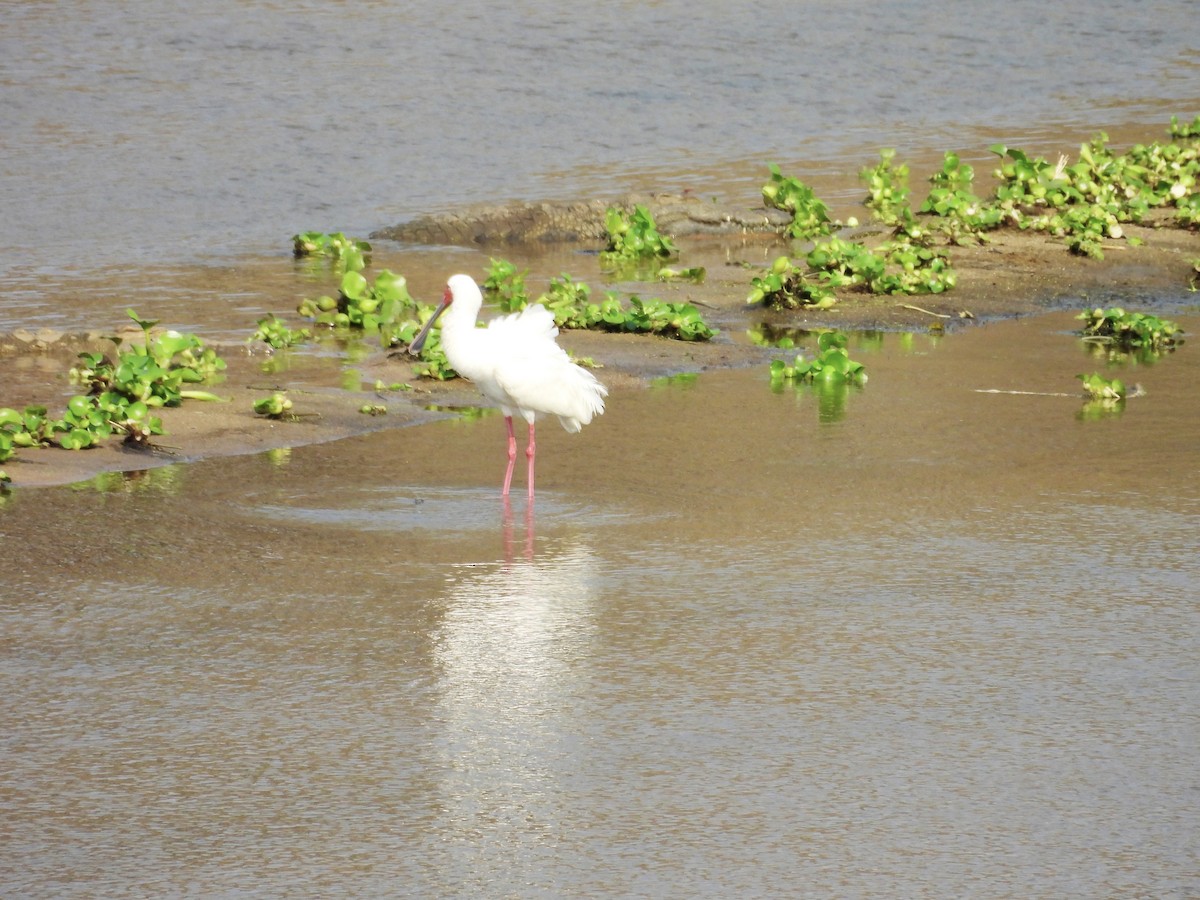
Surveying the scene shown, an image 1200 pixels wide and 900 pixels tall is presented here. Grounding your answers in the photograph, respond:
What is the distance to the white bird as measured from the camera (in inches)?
304

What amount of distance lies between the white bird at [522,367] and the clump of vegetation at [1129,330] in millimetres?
3684

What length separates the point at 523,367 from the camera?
7.74m

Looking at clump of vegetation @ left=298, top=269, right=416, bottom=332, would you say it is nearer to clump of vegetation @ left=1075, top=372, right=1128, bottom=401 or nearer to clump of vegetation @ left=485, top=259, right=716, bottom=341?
clump of vegetation @ left=485, top=259, right=716, bottom=341

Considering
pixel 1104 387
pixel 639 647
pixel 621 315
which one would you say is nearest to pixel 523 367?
pixel 639 647

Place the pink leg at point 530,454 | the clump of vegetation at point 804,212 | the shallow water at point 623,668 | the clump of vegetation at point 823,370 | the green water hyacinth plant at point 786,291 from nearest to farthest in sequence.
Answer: the shallow water at point 623,668, the pink leg at point 530,454, the clump of vegetation at point 823,370, the green water hyacinth plant at point 786,291, the clump of vegetation at point 804,212

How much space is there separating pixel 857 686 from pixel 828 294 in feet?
21.2

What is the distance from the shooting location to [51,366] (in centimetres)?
957

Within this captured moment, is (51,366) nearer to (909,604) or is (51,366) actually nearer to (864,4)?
(909,604)

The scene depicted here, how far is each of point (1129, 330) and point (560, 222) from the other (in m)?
5.30

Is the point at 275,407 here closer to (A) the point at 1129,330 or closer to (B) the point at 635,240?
(A) the point at 1129,330

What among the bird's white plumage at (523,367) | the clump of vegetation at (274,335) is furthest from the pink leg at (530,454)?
the clump of vegetation at (274,335)

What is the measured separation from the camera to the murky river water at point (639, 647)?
163 inches

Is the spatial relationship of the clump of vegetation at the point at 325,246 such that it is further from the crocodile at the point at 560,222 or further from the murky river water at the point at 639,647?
the murky river water at the point at 639,647

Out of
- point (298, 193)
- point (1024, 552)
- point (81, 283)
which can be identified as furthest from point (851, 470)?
point (298, 193)
